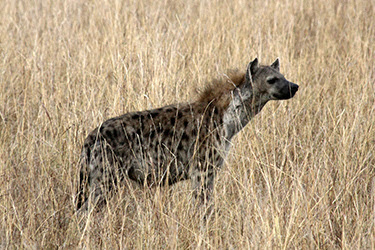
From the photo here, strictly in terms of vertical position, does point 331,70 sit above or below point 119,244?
above

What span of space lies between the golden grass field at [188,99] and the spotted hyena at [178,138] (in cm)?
14

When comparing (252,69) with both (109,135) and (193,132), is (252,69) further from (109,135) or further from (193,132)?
(109,135)

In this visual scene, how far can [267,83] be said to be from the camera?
Answer: 4.13 meters

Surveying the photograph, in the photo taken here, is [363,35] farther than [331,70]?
Yes

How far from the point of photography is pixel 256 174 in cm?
428

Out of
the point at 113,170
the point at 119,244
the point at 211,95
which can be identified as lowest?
the point at 119,244

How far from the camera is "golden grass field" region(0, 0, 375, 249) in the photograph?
331 cm

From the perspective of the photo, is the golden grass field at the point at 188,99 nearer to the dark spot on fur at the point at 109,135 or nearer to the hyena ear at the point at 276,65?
the dark spot on fur at the point at 109,135

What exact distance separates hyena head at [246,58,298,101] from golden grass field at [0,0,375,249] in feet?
1.22

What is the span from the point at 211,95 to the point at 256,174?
0.68 metres

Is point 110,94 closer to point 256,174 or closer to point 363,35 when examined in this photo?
point 256,174

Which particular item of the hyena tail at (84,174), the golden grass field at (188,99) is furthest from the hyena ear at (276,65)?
the hyena tail at (84,174)

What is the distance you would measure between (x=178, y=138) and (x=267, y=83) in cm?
77

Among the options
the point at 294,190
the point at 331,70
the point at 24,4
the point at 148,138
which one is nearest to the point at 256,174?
the point at 294,190
